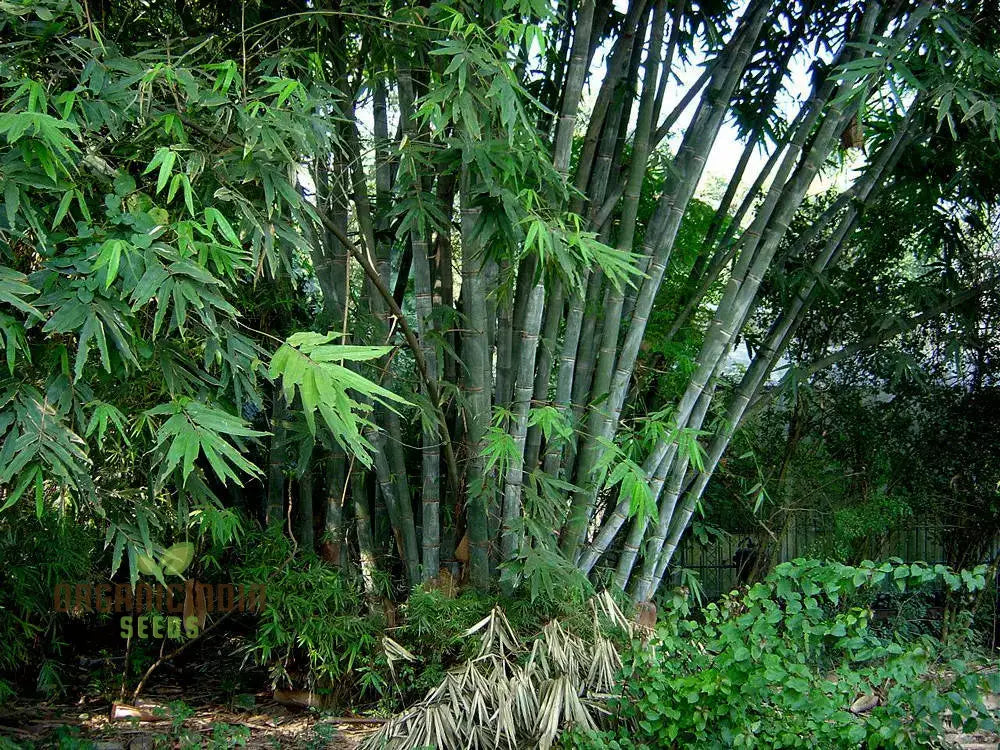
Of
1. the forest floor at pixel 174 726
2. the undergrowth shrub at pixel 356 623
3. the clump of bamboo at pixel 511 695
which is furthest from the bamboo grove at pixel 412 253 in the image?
the forest floor at pixel 174 726

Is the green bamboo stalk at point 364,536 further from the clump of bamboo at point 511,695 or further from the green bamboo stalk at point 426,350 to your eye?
the clump of bamboo at point 511,695

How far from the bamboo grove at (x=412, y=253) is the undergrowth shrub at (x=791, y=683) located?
42 cm

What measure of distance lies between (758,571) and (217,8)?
3496mm

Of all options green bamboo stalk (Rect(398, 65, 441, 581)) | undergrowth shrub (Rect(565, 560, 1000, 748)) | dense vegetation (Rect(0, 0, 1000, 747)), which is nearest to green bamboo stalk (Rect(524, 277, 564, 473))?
dense vegetation (Rect(0, 0, 1000, 747))

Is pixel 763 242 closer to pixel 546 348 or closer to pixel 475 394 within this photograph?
pixel 546 348

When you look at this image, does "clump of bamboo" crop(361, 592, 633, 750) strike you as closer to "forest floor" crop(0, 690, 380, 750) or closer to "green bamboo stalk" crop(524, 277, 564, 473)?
"forest floor" crop(0, 690, 380, 750)

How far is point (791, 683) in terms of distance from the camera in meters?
2.40

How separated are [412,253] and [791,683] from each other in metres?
1.74

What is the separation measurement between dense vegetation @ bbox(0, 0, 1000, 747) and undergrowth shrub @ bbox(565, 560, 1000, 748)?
0.01m

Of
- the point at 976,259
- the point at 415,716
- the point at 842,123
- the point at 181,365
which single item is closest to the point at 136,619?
the point at 415,716

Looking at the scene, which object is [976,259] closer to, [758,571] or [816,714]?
[758,571]

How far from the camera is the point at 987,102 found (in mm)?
2717

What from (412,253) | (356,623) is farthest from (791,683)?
(412,253)

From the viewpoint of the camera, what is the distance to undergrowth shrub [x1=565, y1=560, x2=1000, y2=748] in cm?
236
